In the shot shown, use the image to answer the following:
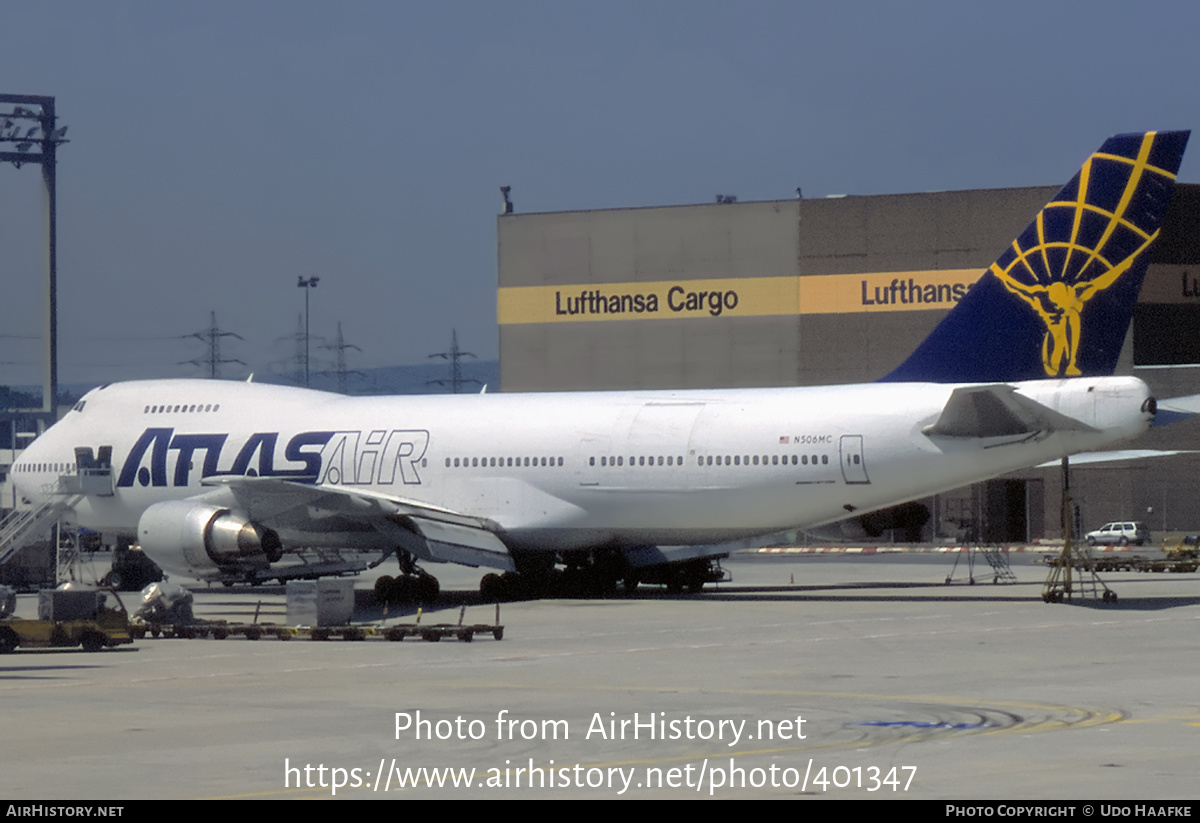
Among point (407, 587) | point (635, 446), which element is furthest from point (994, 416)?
point (407, 587)

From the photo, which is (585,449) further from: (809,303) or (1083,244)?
(809,303)

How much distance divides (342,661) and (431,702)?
5.93 metres

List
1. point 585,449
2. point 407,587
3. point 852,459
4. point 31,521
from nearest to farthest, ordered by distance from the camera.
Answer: point 852,459 < point 585,449 < point 407,587 < point 31,521

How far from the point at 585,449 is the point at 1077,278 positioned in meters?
10.6

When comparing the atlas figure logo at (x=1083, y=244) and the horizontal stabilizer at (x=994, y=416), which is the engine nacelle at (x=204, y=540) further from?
the atlas figure logo at (x=1083, y=244)

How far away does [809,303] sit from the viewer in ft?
248

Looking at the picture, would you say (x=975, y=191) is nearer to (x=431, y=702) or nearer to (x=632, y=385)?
(x=632, y=385)

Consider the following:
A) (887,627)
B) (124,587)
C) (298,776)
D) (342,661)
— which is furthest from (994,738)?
(124,587)

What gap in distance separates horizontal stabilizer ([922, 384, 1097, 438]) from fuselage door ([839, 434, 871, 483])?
1446mm

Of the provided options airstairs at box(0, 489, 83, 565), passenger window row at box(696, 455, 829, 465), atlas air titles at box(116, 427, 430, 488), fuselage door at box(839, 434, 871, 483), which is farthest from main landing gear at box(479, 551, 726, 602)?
airstairs at box(0, 489, 83, 565)

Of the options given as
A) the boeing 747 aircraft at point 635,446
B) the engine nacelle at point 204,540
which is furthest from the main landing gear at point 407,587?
the engine nacelle at point 204,540

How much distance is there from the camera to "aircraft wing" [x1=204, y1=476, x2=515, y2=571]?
3750 centimetres

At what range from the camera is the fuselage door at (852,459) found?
35.0m

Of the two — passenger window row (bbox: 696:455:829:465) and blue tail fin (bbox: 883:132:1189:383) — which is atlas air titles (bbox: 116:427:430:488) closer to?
passenger window row (bbox: 696:455:829:465)
